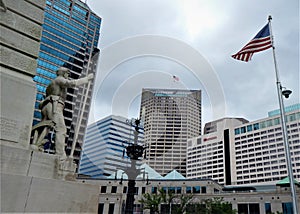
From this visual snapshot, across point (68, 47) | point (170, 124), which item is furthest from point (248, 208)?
point (170, 124)

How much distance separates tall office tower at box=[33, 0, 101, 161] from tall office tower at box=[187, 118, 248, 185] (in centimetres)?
6649

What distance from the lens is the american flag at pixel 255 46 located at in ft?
43.5

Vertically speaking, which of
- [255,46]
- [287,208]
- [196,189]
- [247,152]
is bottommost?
[287,208]

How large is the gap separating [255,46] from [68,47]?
6786 cm

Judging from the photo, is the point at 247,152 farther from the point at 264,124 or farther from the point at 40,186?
the point at 40,186

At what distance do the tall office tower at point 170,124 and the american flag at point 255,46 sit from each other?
141ft

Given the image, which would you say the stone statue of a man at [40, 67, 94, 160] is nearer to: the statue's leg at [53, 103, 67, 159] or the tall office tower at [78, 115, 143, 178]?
the statue's leg at [53, 103, 67, 159]

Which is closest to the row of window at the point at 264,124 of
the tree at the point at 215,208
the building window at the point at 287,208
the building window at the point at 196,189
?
the building window at the point at 196,189

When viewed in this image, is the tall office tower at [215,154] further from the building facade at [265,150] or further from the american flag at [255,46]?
the american flag at [255,46]

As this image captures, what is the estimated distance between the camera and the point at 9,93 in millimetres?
6457

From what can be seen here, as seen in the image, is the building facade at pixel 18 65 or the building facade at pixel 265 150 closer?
the building facade at pixel 18 65

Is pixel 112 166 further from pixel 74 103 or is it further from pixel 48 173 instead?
pixel 48 173

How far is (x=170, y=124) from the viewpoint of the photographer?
105 meters

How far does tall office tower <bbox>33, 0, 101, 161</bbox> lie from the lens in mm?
66500
